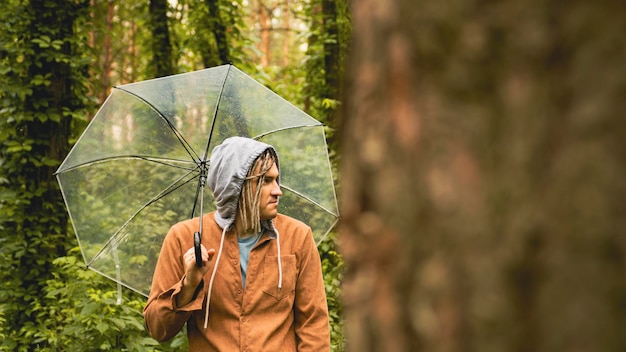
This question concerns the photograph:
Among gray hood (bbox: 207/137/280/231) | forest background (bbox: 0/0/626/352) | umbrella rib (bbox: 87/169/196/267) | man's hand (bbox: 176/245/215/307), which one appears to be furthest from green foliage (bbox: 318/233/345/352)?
forest background (bbox: 0/0/626/352)

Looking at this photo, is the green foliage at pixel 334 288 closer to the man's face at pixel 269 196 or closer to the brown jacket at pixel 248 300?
the brown jacket at pixel 248 300

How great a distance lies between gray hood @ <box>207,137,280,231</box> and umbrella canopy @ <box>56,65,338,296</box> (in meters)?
0.75

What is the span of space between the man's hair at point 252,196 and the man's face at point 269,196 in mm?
21

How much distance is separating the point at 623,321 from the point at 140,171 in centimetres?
375

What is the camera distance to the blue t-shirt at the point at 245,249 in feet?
11.1

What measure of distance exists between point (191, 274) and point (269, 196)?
0.58 metres

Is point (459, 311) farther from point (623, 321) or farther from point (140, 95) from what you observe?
point (140, 95)

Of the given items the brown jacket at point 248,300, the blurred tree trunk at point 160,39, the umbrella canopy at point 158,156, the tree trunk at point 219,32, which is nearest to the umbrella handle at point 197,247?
the brown jacket at point 248,300

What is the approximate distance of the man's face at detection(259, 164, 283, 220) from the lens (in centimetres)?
342

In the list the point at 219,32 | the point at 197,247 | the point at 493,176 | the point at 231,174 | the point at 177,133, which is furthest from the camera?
the point at 219,32

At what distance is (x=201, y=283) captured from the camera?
3.22m

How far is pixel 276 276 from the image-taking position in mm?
3359

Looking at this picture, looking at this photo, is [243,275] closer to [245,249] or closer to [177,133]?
[245,249]

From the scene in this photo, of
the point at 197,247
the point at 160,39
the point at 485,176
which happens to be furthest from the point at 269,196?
the point at 160,39
